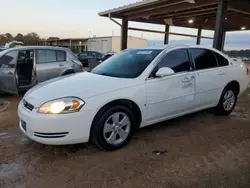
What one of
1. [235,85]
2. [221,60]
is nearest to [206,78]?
[221,60]

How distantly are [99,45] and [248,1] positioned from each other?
28.8 m

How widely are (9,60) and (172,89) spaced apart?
486 centimetres

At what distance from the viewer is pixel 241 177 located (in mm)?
2504

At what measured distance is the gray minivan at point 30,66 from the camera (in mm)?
5977

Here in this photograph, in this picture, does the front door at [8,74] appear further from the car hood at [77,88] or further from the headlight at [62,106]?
the headlight at [62,106]

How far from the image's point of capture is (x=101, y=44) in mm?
34375

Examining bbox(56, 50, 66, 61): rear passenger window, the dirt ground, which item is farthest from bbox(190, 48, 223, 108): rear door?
bbox(56, 50, 66, 61): rear passenger window

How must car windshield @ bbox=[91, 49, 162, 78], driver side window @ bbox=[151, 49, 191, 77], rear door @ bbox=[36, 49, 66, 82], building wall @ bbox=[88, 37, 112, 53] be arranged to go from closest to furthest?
car windshield @ bbox=[91, 49, 162, 78], driver side window @ bbox=[151, 49, 191, 77], rear door @ bbox=[36, 49, 66, 82], building wall @ bbox=[88, 37, 112, 53]

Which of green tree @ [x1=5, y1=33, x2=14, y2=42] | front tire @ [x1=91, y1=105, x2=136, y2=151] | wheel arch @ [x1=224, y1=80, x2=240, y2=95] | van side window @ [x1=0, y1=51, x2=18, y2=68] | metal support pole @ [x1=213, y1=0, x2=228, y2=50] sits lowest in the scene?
front tire @ [x1=91, y1=105, x2=136, y2=151]

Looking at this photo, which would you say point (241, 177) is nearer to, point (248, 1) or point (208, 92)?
point (208, 92)

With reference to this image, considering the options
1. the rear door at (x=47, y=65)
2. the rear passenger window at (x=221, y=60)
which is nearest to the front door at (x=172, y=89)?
the rear passenger window at (x=221, y=60)

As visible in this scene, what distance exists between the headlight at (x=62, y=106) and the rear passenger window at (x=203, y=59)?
7.92 ft

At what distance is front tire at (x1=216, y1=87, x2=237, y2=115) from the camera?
183 inches

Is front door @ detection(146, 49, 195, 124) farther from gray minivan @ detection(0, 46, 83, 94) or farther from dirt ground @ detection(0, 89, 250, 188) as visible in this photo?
gray minivan @ detection(0, 46, 83, 94)
